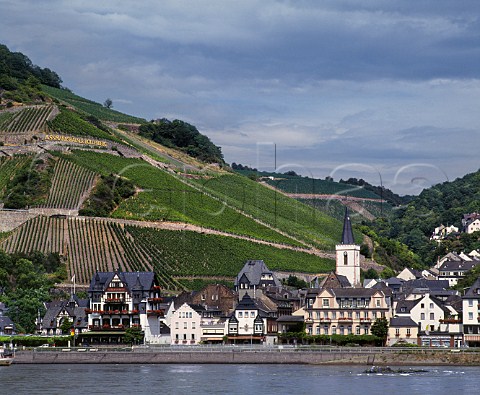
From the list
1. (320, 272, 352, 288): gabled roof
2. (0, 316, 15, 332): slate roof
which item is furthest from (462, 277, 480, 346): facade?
(0, 316, 15, 332): slate roof

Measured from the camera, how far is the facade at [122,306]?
115 metres

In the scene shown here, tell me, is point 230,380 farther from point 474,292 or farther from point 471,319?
point 474,292

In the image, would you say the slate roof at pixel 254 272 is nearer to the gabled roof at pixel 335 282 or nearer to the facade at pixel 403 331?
the gabled roof at pixel 335 282

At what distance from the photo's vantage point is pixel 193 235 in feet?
497

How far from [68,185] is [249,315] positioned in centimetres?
4801

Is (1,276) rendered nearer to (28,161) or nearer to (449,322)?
(28,161)

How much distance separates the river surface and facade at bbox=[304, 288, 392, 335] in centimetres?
1501

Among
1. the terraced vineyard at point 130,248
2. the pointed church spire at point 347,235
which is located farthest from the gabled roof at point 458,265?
the pointed church spire at point 347,235

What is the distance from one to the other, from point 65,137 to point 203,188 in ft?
70.8

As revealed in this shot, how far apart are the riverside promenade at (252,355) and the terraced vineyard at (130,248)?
104 feet

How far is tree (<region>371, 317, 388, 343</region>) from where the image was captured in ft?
353

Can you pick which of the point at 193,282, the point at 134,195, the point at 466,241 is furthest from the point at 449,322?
the point at 466,241

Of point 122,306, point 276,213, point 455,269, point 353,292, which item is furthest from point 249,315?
point 276,213

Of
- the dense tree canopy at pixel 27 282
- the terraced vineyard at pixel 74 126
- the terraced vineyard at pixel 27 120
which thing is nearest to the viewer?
the dense tree canopy at pixel 27 282
